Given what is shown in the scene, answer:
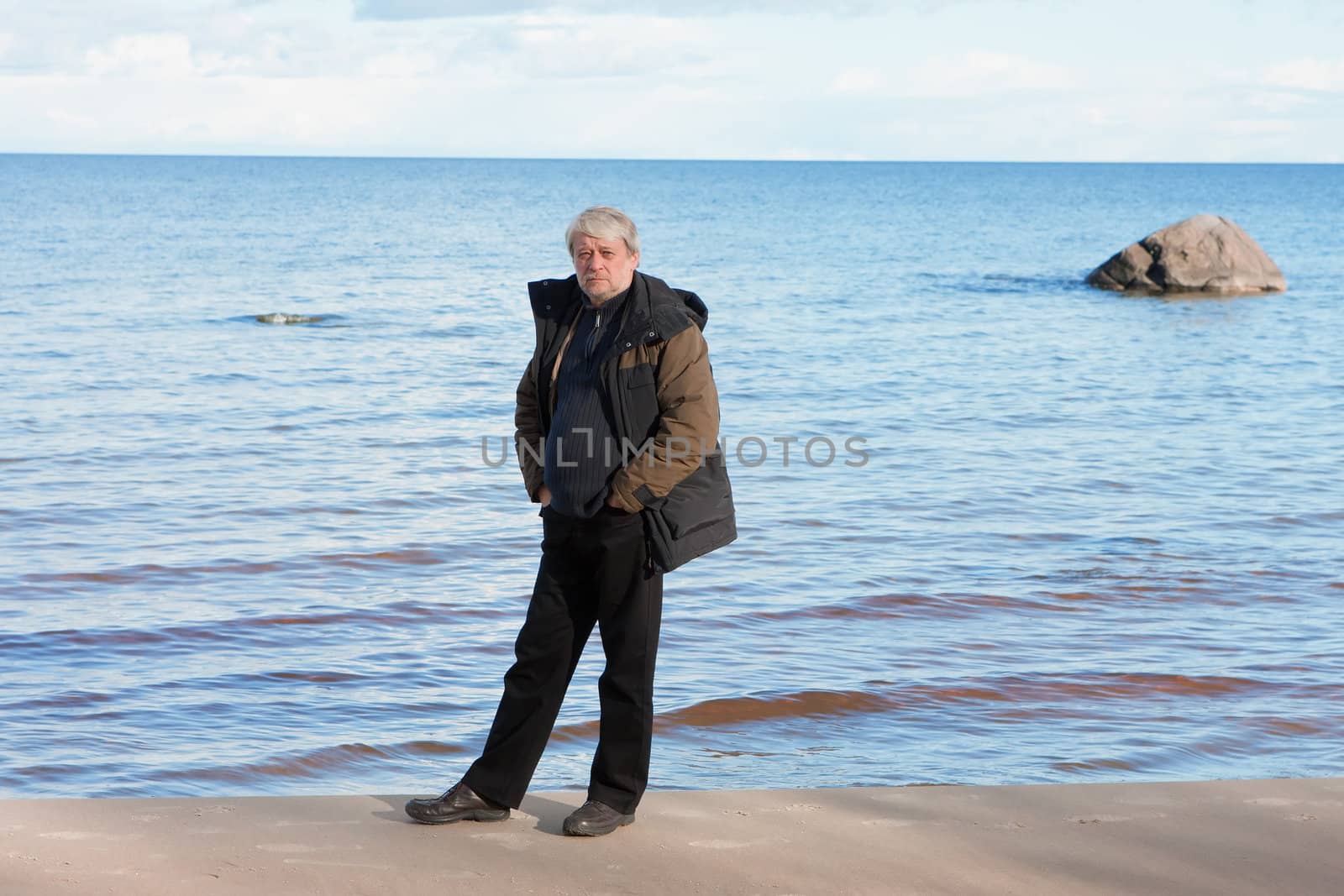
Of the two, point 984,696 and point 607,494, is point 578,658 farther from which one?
point 984,696

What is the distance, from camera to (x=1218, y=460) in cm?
1284

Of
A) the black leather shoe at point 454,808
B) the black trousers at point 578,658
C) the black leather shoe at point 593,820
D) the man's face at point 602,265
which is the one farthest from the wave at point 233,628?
the man's face at point 602,265

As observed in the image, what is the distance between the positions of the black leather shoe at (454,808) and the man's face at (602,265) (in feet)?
5.12

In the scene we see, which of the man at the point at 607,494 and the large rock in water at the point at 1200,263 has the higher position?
the large rock in water at the point at 1200,263

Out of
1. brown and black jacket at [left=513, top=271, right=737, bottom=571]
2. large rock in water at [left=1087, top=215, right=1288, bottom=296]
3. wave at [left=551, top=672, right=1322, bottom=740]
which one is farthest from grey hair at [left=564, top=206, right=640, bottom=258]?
large rock in water at [left=1087, top=215, right=1288, bottom=296]

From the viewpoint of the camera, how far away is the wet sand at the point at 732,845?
12.1ft

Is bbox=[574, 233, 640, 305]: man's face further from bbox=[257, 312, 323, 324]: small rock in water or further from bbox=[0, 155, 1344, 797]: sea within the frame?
bbox=[257, 312, 323, 324]: small rock in water

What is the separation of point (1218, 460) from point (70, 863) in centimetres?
1145

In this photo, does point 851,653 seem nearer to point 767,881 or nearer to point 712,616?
point 712,616

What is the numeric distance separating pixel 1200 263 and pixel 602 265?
27288 millimetres

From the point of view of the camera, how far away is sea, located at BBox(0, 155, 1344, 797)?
19.1ft

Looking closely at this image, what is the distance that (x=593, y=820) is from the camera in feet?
13.3

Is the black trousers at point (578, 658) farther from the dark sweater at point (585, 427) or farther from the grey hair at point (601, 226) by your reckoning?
the grey hair at point (601, 226)

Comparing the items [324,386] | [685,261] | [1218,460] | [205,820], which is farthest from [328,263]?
[205,820]
